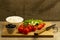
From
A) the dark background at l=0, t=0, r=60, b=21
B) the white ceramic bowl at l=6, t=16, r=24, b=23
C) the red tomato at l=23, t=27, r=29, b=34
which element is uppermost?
the dark background at l=0, t=0, r=60, b=21

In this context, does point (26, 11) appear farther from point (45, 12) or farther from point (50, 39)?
point (50, 39)

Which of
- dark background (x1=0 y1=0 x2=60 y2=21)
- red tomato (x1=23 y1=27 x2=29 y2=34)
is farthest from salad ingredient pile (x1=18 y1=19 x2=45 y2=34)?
dark background (x1=0 y1=0 x2=60 y2=21)

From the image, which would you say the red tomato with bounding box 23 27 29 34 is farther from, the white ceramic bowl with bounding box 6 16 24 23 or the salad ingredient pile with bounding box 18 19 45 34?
the white ceramic bowl with bounding box 6 16 24 23

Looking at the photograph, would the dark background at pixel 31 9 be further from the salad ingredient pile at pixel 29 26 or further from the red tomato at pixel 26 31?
the red tomato at pixel 26 31

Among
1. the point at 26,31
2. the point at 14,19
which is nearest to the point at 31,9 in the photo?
the point at 14,19

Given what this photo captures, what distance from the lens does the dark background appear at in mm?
2012

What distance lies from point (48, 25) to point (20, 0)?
34cm

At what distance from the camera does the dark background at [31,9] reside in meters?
2.01

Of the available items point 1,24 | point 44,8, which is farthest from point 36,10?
point 1,24

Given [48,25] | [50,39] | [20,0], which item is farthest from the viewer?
[20,0]

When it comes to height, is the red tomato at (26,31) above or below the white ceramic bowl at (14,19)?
below

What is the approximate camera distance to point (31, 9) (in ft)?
6.68

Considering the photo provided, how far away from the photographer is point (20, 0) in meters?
2.00

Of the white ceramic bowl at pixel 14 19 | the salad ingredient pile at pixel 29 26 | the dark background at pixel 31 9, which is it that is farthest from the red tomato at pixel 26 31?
the dark background at pixel 31 9
